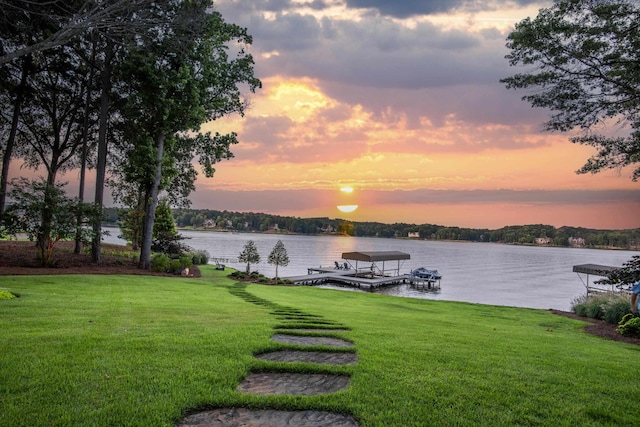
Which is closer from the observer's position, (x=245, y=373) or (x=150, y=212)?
(x=245, y=373)

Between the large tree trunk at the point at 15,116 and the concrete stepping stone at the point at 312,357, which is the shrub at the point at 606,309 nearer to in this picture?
the concrete stepping stone at the point at 312,357

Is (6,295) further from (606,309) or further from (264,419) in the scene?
(606,309)

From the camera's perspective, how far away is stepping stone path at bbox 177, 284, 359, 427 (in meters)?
3.34

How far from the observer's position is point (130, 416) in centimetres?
330

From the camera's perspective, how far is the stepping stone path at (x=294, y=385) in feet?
11.0

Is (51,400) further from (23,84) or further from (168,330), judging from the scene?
(23,84)

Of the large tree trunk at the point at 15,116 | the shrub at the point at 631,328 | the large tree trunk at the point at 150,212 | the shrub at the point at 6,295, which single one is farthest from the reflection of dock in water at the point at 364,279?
the shrub at the point at 6,295

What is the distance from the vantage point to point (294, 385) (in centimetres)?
423

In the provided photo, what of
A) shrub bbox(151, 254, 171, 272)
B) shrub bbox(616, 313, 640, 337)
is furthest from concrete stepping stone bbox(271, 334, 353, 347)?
shrub bbox(151, 254, 171, 272)

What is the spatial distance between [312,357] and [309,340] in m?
1.18

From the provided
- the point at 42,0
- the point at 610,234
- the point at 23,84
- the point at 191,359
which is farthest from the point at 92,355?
the point at 610,234

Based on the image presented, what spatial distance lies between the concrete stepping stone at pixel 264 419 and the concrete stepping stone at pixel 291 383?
416mm

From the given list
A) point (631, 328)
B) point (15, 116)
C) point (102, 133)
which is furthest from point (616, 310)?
point (15, 116)

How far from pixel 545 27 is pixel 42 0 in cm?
1810
